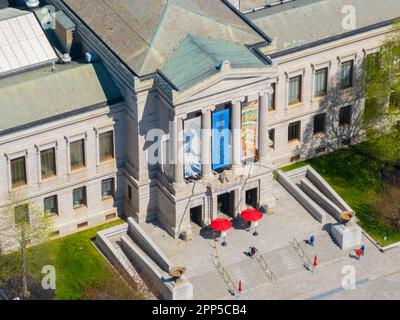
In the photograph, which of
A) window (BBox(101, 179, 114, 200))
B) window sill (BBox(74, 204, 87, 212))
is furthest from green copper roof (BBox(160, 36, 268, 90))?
window sill (BBox(74, 204, 87, 212))

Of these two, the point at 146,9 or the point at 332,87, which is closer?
the point at 146,9

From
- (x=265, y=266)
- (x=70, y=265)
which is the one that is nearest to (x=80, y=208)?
(x=70, y=265)

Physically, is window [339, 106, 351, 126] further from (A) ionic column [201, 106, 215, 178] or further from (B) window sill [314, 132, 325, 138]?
(A) ionic column [201, 106, 215, 178]

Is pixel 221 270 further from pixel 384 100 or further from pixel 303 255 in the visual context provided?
pixel 384 100

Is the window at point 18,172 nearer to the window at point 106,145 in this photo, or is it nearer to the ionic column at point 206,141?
the window at point 106,145

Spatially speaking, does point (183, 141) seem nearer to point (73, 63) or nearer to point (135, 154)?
point (135, 154)

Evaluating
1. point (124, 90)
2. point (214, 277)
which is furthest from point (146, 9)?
point (214, 277)

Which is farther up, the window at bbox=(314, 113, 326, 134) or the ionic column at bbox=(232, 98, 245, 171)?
the ionic column at bbox=(232, 98, 245, 171)

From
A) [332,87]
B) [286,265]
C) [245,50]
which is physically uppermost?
[245,50]
